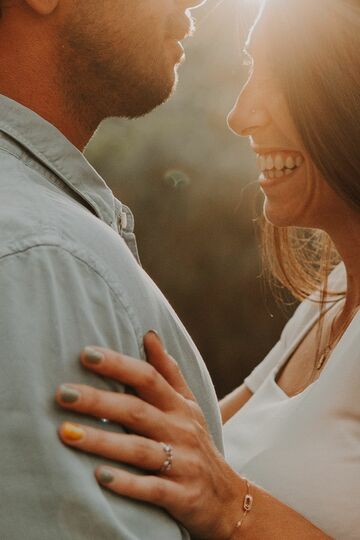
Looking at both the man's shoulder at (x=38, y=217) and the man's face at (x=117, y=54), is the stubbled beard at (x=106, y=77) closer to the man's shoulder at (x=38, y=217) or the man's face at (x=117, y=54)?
the man's face at (x=117, y=54)

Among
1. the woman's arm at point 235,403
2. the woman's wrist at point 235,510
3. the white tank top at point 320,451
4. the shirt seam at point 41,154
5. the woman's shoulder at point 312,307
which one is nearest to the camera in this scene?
the shirt seam at point 41,154

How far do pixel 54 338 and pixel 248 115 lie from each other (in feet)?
3.94

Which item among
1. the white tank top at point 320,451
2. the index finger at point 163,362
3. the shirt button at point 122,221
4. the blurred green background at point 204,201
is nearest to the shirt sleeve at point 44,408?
the index finger at point 163,362

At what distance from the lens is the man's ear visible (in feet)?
4.15

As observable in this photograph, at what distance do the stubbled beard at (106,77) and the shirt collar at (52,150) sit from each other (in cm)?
15

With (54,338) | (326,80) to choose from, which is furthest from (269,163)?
(54,338)

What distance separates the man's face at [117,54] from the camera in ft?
4.31

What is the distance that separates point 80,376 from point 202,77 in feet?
12.9

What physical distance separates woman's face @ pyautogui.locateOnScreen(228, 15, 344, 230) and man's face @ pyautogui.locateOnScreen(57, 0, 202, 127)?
46 centimetres

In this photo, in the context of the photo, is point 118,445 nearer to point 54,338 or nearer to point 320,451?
point 54,338

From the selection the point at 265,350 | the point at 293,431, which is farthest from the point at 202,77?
the point at 293,431

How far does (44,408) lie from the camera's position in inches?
33.7

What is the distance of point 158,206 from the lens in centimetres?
452

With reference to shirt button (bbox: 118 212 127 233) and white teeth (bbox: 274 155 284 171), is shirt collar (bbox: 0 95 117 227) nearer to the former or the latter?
shirt button (bbox: 118 212 127 233)
